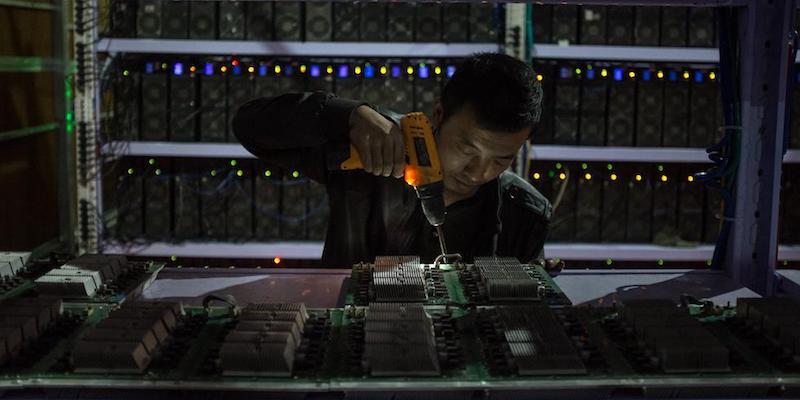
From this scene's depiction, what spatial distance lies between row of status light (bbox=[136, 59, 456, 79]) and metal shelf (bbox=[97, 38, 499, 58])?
3.7 inches

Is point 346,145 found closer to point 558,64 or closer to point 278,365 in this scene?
point 278,365

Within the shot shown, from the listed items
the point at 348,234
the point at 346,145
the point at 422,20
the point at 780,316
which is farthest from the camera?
the point at 422,20

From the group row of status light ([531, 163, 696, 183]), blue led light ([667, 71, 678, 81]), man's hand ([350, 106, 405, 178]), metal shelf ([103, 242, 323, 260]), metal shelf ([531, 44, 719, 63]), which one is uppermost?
metal shelf ([531, 44, 719, 63])

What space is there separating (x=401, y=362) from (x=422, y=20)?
289 centimetres

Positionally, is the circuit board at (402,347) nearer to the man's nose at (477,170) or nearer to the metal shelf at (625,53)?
the man's nose at (477,170)

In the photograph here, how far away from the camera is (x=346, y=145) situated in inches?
74.5

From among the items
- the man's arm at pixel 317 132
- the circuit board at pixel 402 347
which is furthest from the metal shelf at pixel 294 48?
the circuit board at pixel 402 347

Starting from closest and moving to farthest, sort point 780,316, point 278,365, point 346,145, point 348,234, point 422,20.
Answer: point 278,365, point 780,316, point 346,145, point 348,234, point 422,20

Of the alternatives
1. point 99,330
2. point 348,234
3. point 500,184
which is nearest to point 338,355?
point 99,330

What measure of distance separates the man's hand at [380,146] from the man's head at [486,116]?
0.58 ft

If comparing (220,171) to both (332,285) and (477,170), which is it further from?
(332,285)

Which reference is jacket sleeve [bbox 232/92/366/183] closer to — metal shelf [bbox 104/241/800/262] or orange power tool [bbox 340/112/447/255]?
orange power tool [bbox 340/112/447/255]

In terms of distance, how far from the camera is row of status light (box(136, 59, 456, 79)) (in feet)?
12.6

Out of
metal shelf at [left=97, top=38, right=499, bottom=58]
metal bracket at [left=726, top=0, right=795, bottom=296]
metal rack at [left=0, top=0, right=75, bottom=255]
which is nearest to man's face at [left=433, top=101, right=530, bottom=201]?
metal bracket at [left=726, top=0, right=795, bottom=296]
